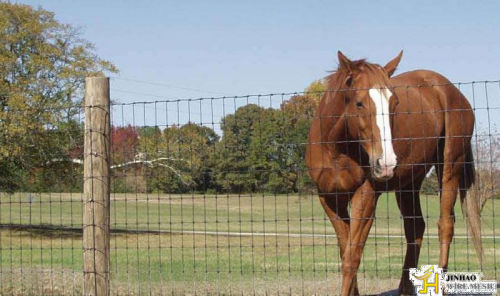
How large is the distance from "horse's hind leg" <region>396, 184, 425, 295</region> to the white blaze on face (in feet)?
6.60

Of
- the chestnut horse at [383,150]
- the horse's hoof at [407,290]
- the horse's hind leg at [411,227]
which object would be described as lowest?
the horse's hoof at [407,290]

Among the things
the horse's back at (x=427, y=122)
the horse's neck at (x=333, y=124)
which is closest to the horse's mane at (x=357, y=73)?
the horse's neck at (x=333, y=124)

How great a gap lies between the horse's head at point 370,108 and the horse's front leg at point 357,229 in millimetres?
533

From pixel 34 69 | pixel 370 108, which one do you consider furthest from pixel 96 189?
pixel 34 69

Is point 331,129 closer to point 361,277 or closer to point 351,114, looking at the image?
point 351,114

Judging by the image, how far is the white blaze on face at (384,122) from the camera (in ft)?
19.5

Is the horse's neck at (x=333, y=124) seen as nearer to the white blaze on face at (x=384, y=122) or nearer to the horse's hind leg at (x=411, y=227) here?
the white blaze on face at (x=384, y=122)

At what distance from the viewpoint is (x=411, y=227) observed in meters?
8.48

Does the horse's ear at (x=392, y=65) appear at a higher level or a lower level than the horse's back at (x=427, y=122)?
higher

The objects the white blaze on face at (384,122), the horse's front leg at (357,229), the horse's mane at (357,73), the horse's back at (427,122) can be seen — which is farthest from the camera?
the horse's back at (427,122)

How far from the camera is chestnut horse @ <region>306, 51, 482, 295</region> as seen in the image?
20.8 ft

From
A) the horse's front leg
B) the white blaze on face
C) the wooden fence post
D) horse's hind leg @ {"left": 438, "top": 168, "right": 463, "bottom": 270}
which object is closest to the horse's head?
the white blaze on face

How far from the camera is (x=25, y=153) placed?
2228 centimetres

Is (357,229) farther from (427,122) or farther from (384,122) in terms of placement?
(427,122)
